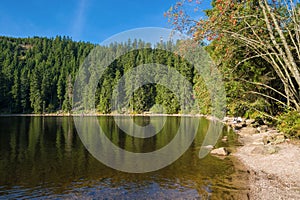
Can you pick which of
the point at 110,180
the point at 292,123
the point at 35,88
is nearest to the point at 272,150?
the point at 292,123

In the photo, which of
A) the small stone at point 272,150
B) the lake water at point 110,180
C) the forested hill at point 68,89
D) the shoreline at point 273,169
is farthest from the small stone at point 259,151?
the forested hill at point 68,89

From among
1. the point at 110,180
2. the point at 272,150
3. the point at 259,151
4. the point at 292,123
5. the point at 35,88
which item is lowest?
the point at 110,180

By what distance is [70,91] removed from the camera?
121 metres

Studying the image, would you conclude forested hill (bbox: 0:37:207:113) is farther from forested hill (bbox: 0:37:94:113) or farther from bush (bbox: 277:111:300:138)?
bush (bbox: 277:111:300:138)

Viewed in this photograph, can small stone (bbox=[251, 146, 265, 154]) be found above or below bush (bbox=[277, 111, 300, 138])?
below

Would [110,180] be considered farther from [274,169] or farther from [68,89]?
[68,89]

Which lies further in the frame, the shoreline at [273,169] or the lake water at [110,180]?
the lake water at [110,180]

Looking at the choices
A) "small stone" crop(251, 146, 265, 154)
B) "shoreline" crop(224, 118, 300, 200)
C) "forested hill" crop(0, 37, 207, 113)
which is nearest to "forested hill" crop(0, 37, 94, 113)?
"forested hill" crop(0, 37, 207, 113)

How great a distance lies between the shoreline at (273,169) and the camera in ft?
35.7

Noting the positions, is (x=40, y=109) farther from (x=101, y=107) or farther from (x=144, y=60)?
(x=144, y=60)

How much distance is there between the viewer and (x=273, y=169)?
14.4m

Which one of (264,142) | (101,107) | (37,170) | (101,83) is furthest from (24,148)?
(101,83)

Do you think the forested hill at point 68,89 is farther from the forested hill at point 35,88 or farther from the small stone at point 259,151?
the small stone at point 259,151

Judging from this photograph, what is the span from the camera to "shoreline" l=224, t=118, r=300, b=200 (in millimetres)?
10875
